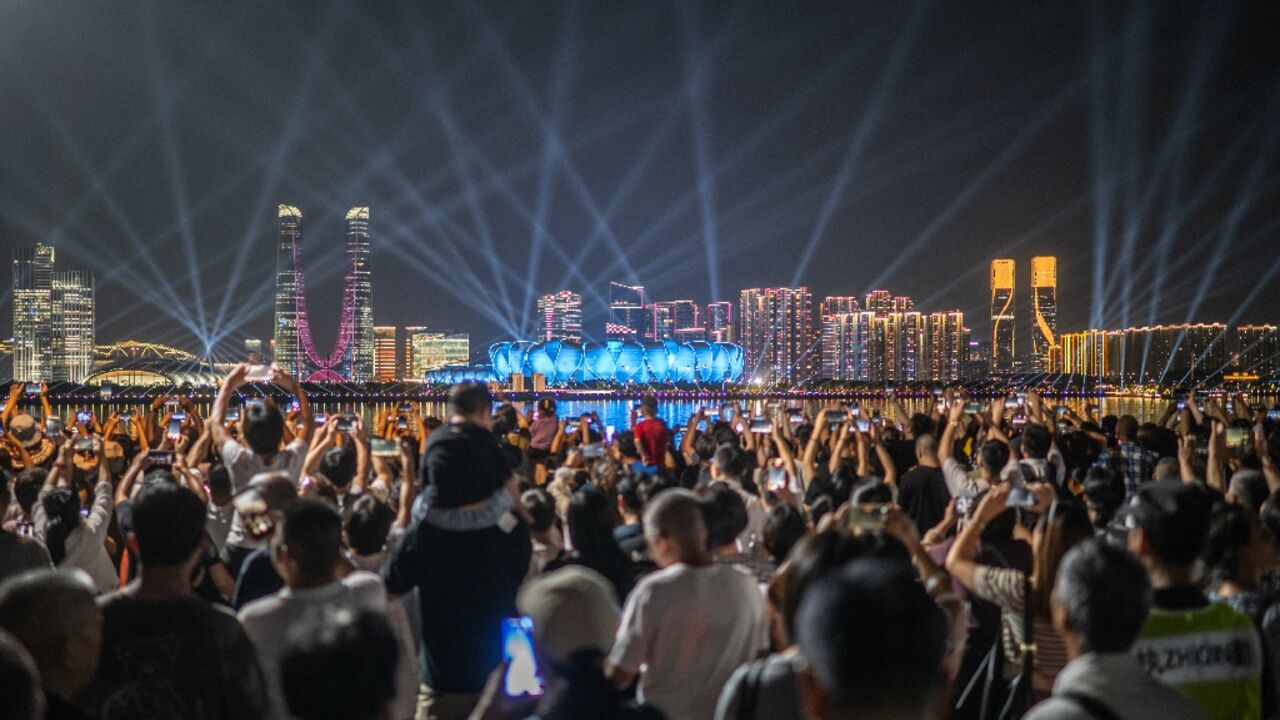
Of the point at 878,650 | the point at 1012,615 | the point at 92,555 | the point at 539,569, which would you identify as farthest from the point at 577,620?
the point at 92,555

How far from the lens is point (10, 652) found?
2.05m

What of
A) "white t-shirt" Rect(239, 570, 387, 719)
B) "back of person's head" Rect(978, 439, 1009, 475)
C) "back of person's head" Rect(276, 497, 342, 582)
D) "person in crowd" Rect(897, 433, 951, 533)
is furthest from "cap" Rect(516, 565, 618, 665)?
"person in crowd" Rect(897, 433, 951, 533)

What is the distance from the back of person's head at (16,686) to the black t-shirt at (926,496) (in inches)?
268

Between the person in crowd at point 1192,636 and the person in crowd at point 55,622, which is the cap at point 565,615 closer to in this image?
the person in crowd at point 55,622

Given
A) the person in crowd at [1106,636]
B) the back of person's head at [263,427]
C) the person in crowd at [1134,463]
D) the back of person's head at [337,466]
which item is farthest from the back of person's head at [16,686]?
the person in crowd at [1134,463]

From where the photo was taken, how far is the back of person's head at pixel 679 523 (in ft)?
12.8

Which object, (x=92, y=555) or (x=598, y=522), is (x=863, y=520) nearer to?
(x=598, y=522)

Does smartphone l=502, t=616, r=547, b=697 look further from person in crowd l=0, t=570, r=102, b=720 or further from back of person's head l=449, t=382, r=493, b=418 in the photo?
back of person's head l=449, t=382, r=493, b=418

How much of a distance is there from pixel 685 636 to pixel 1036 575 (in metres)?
1.51

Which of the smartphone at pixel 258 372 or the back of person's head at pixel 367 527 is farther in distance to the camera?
the smartphone at pixel 258 372

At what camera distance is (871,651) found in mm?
2027

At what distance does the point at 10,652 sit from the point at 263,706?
1.24 m

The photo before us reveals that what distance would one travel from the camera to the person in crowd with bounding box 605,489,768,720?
3.78 m

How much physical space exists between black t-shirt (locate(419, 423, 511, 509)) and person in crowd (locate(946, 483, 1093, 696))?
84.2 inches
